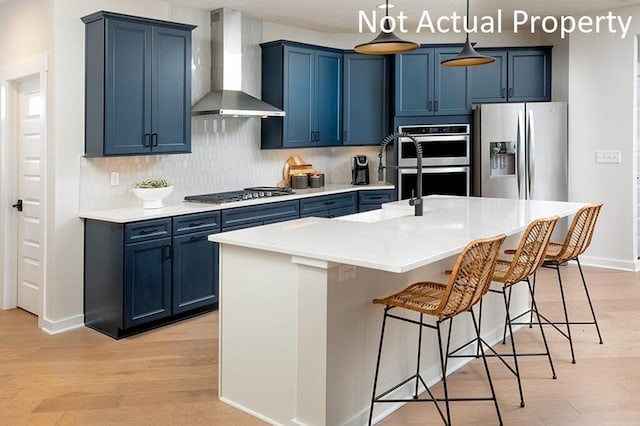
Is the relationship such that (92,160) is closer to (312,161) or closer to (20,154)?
(20,154)

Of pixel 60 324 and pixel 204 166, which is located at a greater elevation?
pixel 204 166

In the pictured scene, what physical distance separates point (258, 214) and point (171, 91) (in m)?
1.27

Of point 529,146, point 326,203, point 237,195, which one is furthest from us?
point 529,146

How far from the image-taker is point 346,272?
277 centimetres

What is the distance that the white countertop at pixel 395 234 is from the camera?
8.46ft

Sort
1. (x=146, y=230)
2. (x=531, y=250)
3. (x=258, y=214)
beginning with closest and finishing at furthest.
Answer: (x=531, y=250), (x=146, y=230), (x=258, y=214)

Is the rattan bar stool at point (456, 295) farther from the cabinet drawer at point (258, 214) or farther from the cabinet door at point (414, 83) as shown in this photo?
→ the cabinet door at point (414, 83)

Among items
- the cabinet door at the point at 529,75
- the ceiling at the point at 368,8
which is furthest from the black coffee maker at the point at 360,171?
the cabinet door at the point at 529,75

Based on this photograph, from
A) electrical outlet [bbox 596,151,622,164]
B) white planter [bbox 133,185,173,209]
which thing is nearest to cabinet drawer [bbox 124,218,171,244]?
white planter [bbox 133,185,173,209]

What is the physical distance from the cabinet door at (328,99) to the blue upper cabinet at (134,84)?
5.91 ft

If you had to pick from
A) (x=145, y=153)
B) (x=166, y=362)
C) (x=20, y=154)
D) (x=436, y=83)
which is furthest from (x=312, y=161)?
(x=166, y=362)

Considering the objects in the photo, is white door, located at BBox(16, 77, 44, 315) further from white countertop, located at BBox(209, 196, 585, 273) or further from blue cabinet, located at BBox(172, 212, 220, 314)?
white countertop, located at BBox(209, 196, 585, 273)

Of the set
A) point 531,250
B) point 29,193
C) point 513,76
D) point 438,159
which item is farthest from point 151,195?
point 513,76

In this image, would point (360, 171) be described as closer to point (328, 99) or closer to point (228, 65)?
point (328, 99)
